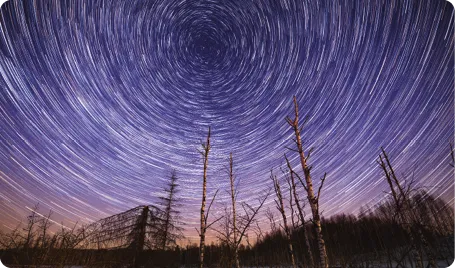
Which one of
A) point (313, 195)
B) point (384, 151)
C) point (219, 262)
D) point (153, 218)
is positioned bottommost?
point (219, 262)

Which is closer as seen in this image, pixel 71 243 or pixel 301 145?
pixel 71 243

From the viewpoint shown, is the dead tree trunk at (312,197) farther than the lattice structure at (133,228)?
No

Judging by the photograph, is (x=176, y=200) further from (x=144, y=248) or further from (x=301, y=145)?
(x=301, y=145)

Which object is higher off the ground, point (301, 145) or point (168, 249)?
point (301, 145)

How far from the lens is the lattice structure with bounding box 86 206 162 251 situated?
1681 cm

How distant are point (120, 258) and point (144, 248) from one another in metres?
1.82

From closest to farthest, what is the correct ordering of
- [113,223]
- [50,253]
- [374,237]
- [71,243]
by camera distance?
[71,243] < [50,253] < [113,223] < [374,237]

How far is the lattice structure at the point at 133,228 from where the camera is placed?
662 inches

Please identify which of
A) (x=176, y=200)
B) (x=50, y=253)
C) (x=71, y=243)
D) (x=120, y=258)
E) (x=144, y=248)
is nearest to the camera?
(x=71, y=243)

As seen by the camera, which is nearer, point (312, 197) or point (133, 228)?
point (312, 197)

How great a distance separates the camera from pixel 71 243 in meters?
6.02

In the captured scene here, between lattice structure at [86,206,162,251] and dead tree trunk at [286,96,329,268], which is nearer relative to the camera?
dead tree trunk at [286,96,329,268]

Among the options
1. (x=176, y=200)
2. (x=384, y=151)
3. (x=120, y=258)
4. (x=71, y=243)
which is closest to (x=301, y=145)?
(x=71, y=243)

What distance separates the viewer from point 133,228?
1766cm
